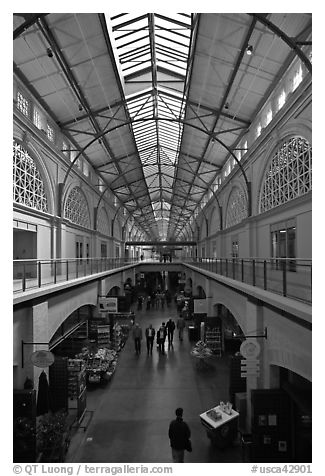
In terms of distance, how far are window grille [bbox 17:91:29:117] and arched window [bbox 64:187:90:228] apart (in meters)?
6.64

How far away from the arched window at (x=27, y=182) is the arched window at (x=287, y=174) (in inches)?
427

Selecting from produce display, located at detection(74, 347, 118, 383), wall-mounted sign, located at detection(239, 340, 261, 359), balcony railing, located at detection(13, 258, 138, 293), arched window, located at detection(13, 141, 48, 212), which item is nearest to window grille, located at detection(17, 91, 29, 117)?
arched window, located at detection(13, 141, 48, 212)

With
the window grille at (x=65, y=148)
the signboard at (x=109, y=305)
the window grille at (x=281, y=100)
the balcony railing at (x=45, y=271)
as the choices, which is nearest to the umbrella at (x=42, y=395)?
the balcony railing at (x=45, y=271)

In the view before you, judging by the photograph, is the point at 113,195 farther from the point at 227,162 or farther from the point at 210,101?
the point at 210,101

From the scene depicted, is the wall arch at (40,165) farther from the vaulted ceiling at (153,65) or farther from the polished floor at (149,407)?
the polished floor at (149,407)

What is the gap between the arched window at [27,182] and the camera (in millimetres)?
12852

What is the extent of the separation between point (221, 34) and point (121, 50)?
479 cm

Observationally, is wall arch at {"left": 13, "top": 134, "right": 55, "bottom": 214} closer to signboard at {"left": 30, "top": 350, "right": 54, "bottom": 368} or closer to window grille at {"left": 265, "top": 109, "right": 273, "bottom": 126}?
signboard at {"left": 30, "top": 350, "right": 54, "bottom": 368}

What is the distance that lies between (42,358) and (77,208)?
1500 cm

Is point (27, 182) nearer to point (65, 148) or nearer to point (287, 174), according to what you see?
point (65, 148)

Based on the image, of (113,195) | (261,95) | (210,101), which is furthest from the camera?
(113,195)

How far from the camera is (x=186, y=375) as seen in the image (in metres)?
13.7

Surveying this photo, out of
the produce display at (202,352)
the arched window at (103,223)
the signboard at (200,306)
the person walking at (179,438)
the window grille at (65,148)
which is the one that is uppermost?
the window grille at (65,148)
